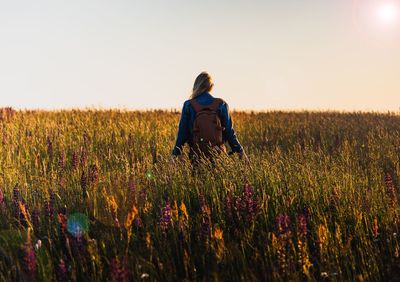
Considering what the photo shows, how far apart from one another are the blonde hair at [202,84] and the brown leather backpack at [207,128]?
0.13 m

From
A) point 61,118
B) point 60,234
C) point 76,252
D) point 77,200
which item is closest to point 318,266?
point 76,252

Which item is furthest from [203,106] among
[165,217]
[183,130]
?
[165,217]

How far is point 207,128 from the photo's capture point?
593cm

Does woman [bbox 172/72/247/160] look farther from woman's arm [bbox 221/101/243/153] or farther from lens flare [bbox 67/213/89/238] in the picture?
lens flare [bbox 67/213/89/238]

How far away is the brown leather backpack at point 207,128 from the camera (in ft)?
19.3

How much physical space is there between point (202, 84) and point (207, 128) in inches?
21.8

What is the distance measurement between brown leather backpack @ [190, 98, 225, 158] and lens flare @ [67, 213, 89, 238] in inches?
70.4

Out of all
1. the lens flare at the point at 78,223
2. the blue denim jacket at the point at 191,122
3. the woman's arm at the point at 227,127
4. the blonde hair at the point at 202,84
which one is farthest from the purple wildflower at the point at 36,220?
the woman's arm at the point at 227,127

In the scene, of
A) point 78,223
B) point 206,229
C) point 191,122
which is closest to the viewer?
point 206,229

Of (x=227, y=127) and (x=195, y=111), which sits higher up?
(x=195, y=111)

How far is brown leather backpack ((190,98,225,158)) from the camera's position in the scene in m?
5.89

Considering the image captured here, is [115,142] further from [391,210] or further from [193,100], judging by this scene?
[391,210]

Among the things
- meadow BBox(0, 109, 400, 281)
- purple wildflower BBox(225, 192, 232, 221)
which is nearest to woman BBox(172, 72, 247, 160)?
meadow BBox(0, 109, 400, 281)

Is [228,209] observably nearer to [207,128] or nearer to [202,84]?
[207,128]
